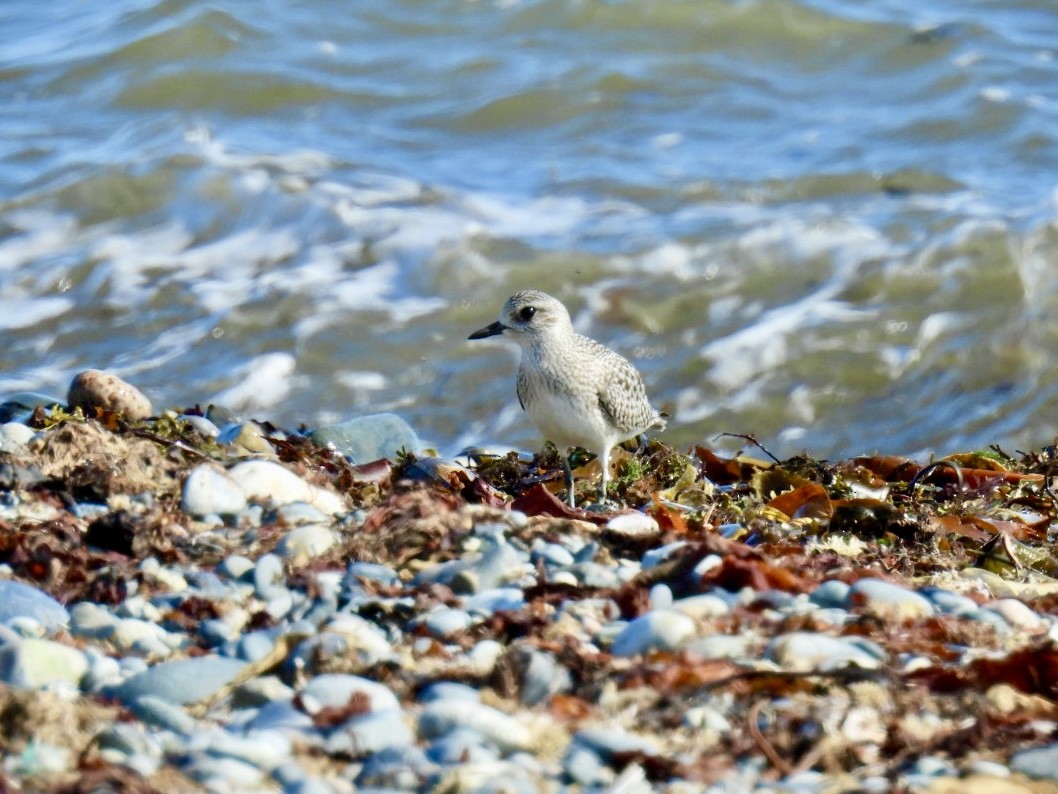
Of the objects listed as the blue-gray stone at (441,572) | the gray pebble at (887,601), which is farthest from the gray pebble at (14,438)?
the gray pebble at (887,601)

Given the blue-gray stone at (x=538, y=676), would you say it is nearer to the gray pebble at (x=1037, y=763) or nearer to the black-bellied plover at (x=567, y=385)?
the gray pebble at (x=1037, y=763)

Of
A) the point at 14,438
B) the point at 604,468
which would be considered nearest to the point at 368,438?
the point at 604,468

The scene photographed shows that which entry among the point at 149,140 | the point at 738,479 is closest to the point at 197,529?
the point at 738,479

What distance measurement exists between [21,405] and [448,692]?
3768 millimetres

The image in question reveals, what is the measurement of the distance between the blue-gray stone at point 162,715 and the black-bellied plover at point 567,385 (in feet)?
9.63

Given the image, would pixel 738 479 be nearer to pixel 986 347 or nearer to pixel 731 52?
pixel 986 347

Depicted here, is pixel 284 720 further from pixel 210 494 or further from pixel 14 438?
pixel 14 438

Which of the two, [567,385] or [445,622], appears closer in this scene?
[445,622]

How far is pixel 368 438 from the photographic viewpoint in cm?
604

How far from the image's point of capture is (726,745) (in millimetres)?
2750

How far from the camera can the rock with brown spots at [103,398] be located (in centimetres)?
580

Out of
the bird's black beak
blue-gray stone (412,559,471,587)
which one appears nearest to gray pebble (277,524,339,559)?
blue-gray stone (412,559,471,587)

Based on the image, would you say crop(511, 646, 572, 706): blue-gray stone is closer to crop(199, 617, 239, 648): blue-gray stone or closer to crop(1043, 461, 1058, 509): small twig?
crop(199, 617, 239, 648): blue-gray stone

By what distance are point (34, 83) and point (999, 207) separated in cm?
805
